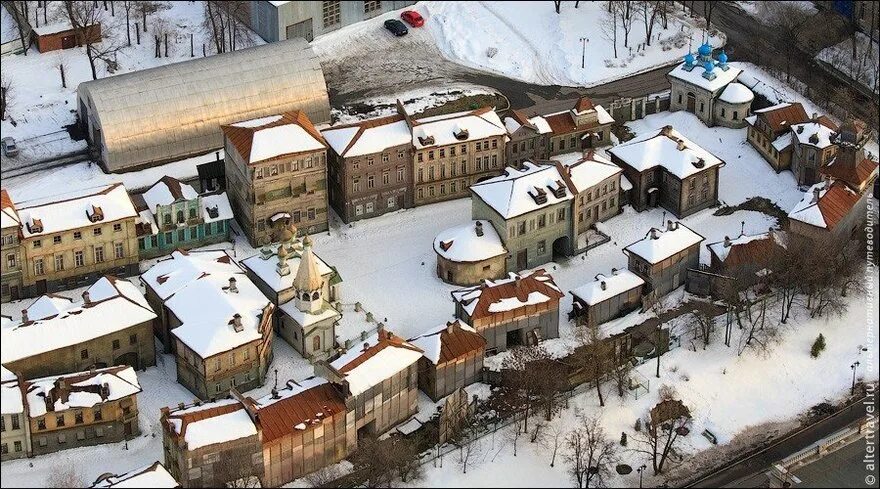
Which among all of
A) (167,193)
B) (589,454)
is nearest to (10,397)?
(167,193)

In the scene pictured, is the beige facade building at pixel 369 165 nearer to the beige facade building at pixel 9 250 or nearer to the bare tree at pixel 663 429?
the beige facade building at pixel 9 250

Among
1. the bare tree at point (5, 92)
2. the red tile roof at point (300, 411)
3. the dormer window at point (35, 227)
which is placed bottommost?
the red tile roof at point (300, 411)

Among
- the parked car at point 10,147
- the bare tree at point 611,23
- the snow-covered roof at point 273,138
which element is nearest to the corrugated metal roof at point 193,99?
the parked car at point 10,147

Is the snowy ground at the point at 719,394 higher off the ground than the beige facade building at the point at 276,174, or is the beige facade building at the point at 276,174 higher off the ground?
the beige facade building at the point at 276,174

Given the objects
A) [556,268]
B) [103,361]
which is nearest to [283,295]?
[103,361]

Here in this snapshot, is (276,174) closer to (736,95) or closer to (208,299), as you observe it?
(208,299)

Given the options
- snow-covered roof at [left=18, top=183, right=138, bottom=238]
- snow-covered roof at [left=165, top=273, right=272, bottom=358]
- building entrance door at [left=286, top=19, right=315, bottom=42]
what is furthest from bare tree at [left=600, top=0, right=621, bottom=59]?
snow-covered roof at [left=165, top=273, right=272, bottom=358]

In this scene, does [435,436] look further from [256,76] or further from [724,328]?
[256,76]
